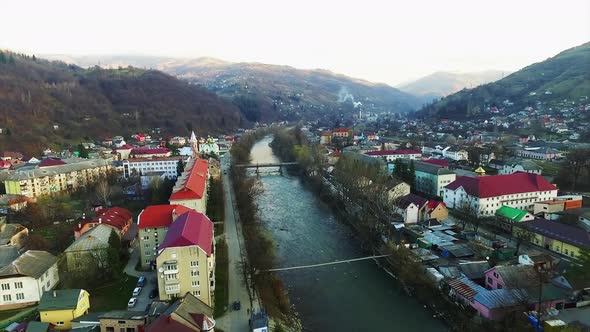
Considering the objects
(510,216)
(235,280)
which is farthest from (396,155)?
(235,280)

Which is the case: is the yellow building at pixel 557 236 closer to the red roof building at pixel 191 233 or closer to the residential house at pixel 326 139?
the red roof building at pixel 191 233

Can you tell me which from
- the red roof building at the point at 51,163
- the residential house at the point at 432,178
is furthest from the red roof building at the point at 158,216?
the red roof building at the point at 51,163

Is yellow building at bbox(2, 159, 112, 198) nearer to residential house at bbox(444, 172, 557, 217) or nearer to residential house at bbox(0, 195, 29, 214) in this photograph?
residential house at bbox(0, 195, 29, 214)

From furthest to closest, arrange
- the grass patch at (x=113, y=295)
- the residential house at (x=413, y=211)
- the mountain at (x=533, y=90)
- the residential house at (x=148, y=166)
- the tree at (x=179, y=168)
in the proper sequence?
the mountain at (x=533, y=90), the residential house at (x=148, y=166), the tree at (x=179, y=168), the residential house at (x=413, y=211), the grass patch at (x=113, y=295)

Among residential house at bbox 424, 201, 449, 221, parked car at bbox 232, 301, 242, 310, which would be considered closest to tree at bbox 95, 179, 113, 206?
parked car at bbox 232, 301, 242, 310

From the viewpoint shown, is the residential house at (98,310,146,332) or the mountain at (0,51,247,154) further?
the mountain at (0,51,247,154)

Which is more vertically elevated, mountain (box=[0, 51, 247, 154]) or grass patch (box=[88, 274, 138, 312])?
mountain (box=[0, 51, 247, 154])

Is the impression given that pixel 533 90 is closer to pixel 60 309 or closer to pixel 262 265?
pixel 262 265
